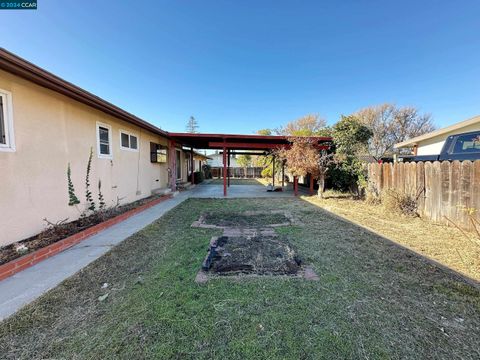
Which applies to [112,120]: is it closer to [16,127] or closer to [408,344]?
[16,127]

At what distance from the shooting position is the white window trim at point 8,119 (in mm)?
3320

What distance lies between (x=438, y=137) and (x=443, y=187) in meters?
8.54

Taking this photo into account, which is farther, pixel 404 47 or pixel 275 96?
pixel 275 96

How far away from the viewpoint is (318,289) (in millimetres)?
2455

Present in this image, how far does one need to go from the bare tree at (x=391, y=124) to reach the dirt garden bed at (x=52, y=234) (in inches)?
1041

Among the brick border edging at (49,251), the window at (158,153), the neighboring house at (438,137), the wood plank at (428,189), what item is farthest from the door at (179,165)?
the neighboring house at (438,137)

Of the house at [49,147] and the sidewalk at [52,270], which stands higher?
the house at [49,147]

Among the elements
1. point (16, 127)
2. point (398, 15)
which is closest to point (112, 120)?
point (16, 127)

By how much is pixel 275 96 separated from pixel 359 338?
17656mm

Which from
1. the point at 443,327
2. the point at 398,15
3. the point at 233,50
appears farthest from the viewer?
the point at 233,50

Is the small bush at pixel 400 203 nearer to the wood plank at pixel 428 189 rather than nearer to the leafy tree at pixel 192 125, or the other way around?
the wood plank at pixel 428 189

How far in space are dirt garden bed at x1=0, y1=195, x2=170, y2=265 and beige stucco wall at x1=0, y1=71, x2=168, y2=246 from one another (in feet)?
0.44

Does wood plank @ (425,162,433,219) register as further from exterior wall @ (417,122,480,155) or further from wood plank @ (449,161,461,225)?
exterior wall @ (417,122,480,155)

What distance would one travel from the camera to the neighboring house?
8.66 meters
